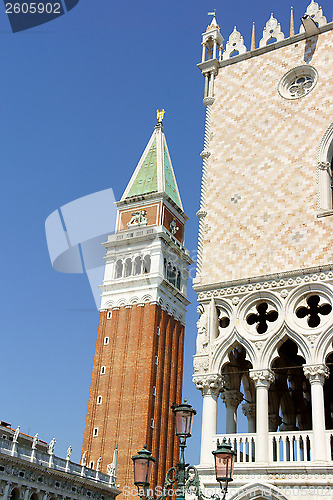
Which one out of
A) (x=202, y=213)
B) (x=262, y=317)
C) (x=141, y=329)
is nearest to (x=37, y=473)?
(x=141, y=329)

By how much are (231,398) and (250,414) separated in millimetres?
1159

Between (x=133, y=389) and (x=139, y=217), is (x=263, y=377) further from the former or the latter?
(x=139, y=217)

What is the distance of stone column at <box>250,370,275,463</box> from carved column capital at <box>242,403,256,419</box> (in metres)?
3.06

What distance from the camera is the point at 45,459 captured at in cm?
3319

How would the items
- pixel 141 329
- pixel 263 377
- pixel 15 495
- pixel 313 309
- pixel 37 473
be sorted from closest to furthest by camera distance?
1. pixel 263 377
2. pixel 313 309
3. pixel 15 495
4. pixel 37 473
5. pixel 141 329

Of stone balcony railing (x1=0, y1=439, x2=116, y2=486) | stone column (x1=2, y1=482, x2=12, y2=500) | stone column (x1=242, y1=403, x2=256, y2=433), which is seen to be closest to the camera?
stone column (x1=242, y1=403, x2=256, y2=433)

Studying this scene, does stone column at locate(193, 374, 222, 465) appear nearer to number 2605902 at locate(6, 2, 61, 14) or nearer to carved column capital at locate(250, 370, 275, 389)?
carved column capital at locate(250, 370, 275, 389)

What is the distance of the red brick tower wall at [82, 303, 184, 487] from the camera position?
47562mm

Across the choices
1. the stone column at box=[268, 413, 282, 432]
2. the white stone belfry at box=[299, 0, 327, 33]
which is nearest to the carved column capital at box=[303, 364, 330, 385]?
the stone column at box=[268, 413, 282, 432]

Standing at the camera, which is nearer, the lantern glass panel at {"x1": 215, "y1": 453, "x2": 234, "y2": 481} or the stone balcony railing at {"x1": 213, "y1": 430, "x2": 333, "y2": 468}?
the lantern glass panel at {"x1": 215, "y1": 453, "x2": 234, "y2": 481}

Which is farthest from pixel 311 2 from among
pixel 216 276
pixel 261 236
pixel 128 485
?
pixel 128 485

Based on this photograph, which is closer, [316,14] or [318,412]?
[318,412]

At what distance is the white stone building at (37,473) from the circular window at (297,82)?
21204 mm

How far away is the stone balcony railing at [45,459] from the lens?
29797mm
